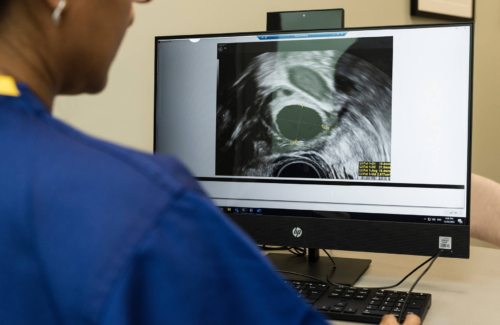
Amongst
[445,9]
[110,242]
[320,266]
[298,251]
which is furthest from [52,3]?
[445,9]

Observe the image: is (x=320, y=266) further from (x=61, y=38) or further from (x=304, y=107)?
(x=61, y=38)

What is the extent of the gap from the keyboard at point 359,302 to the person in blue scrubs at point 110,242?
0.51 m

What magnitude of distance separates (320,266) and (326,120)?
0.32 m

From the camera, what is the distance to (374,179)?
953mm

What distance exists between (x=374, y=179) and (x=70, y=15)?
706 millimetres

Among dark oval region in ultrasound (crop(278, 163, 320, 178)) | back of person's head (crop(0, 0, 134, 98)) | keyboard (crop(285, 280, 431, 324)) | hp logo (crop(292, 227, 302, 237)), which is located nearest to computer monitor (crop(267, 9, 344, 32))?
dark oval region in ultrasound (crop(278, 163, 320, 178))

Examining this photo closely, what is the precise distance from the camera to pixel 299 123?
0.99 metres

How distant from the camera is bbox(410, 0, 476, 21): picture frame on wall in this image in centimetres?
226

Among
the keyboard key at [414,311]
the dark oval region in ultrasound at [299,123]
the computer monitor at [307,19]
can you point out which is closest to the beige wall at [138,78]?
the computer monitor at [307,19]

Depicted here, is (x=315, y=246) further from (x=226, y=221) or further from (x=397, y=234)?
(x=226, y=221)

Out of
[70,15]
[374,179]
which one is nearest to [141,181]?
[70,15]

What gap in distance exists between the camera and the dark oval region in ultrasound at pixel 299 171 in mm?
988

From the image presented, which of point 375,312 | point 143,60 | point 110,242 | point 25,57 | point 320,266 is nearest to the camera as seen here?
point 110,242

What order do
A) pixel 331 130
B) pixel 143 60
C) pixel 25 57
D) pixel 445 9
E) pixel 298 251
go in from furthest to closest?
1. pixel 445 9
2. pixel 143 60
3. pixel 298 251
4. pixel 331 130
5. pixel 25 57
